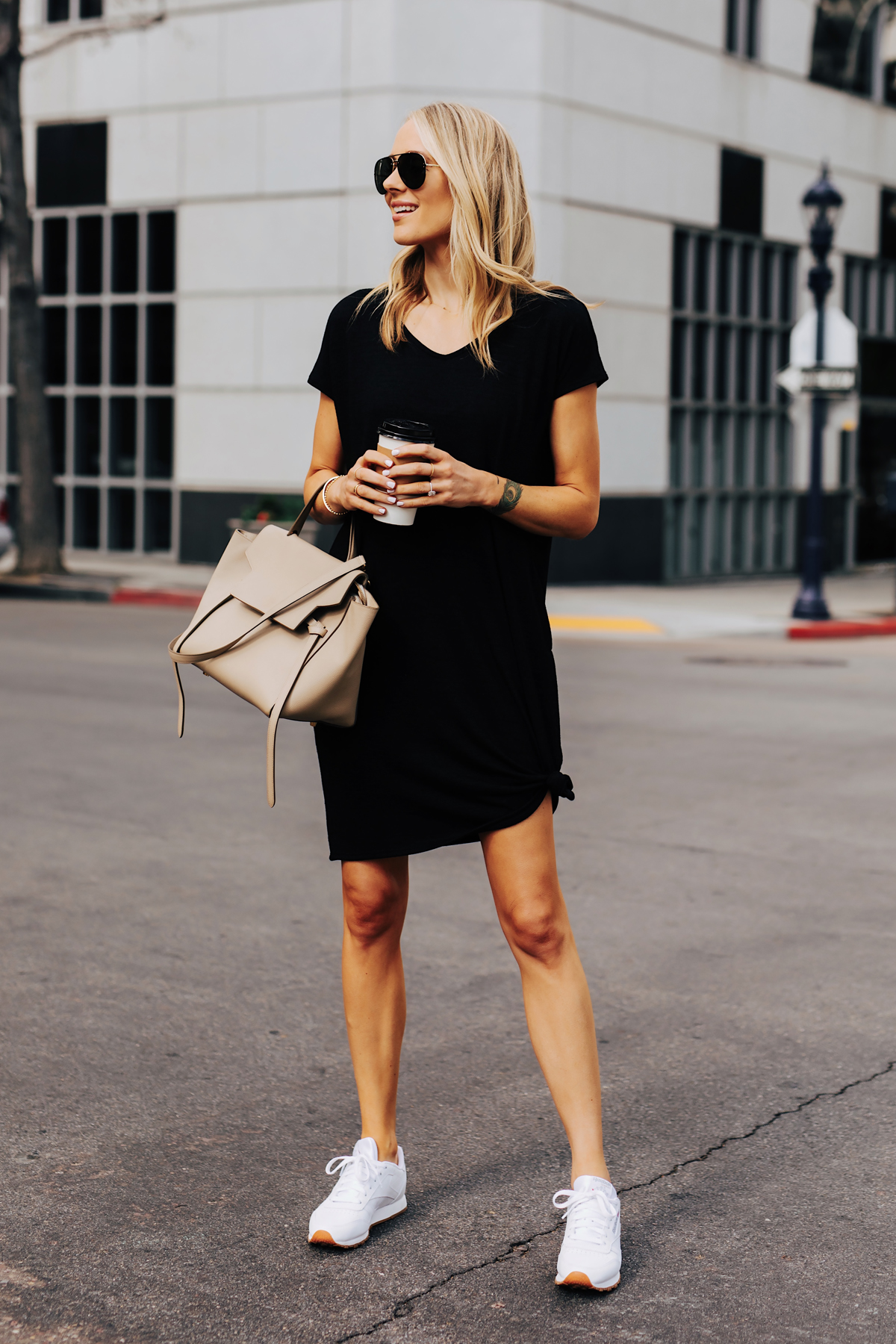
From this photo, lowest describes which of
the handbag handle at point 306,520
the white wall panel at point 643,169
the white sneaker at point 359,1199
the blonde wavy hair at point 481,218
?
the white sneaker at point 359,1199

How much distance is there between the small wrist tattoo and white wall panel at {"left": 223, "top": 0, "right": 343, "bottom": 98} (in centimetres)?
1818

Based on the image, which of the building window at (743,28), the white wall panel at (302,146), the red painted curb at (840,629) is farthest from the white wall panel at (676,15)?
the red painted curb at (840,629)

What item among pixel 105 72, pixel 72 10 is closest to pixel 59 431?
pixel 105 72

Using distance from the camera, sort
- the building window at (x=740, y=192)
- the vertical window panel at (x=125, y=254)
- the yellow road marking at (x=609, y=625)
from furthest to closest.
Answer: the building window at (x=740, y=192)
the vertical window panel at (x=125, y=254)
the yellow road marking at (x=609, y=625)

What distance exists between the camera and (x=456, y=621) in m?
3.25

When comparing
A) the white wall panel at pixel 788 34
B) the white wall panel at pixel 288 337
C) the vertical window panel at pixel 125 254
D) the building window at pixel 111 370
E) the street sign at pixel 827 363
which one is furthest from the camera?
the white wall panel at pixel 788 34

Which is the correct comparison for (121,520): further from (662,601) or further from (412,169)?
(412,169)

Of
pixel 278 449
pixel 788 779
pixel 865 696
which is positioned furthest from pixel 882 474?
pixel 788 779

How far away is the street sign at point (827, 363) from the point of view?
17.6 m

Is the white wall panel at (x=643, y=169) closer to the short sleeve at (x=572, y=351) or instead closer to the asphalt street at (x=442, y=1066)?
the asphalt street at (x=442, y=1066)

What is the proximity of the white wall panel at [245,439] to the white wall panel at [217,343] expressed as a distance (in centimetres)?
22

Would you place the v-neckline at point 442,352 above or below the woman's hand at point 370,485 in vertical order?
above

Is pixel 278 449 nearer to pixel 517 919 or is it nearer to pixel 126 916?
pixel 126 916

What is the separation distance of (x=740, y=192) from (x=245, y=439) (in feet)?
25.5
